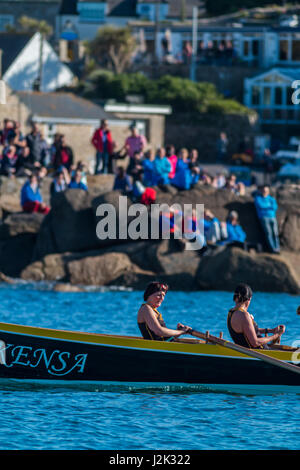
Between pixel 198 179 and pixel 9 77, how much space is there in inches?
1386

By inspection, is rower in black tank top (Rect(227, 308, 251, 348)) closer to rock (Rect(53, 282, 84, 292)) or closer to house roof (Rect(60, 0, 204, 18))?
rock (Rect(53, 282, 84, 292))

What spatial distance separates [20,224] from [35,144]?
105 inches

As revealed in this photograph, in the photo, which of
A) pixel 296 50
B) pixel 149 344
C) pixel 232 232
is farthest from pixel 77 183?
pixel 296 50

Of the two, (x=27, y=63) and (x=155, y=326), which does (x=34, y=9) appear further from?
(x=155, y=326)

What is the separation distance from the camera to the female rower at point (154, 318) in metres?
17.1

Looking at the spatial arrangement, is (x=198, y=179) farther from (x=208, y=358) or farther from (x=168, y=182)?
(x=208, y=358)

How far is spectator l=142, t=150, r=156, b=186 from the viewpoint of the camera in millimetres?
31031

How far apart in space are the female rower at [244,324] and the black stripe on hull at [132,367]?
32 cm

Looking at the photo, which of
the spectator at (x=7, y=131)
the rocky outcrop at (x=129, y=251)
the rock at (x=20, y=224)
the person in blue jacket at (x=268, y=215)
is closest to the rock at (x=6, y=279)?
the rocky outcrop at (x=129, y=251)

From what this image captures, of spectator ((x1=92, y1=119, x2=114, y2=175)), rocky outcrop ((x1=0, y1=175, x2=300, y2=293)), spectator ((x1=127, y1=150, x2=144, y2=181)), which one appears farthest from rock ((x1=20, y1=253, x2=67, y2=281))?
spectator ((x1=92, y1=119, x2=114, y2=175))

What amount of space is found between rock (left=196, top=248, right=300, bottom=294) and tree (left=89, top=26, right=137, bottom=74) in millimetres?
49127

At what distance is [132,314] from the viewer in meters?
26.3
